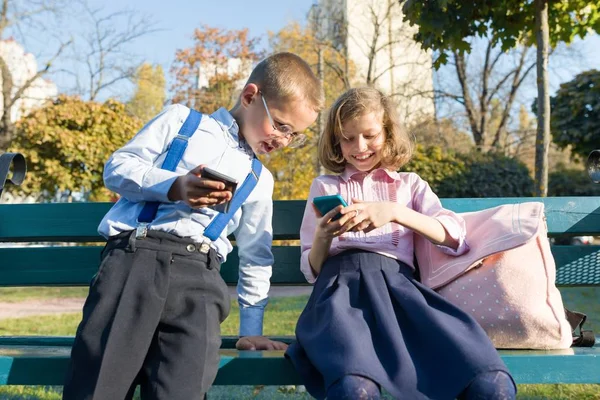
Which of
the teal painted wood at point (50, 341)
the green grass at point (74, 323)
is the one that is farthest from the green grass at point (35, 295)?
the teal painted wood at point (50, 341)

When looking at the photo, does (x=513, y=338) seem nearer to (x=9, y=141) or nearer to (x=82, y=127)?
(x=82, y=127)

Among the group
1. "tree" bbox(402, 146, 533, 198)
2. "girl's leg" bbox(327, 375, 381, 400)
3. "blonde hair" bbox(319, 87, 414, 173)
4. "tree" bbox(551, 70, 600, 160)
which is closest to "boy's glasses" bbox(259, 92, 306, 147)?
"blonde hair" bbox(319, 87, 414, 173)

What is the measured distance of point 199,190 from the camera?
198 cm

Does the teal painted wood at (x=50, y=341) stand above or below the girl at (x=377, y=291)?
below

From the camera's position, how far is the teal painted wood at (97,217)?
2875 millimetres

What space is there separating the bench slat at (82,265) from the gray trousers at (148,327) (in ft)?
2.64

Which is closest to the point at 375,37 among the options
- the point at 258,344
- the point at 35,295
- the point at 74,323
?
the point at 35,295

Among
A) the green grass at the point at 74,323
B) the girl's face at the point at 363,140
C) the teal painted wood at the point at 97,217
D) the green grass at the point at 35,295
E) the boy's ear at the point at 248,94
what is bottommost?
→ the green grass at the point at 35,295

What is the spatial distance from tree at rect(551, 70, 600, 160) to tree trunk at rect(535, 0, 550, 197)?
7.86m

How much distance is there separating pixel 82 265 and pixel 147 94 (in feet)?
98.1

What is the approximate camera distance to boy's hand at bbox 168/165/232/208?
1.96m

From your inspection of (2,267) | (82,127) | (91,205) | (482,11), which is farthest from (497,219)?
(82,127)

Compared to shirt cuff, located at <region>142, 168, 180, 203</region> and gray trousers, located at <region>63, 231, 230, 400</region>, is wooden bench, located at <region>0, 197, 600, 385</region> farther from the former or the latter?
shirt cuff, located at <region>142, 168, 180, 203</region>

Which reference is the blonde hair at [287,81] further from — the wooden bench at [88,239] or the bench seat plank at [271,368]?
the bench seat plank at [271,368]
